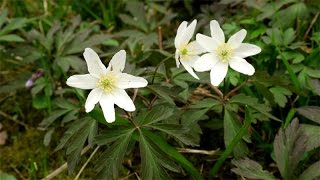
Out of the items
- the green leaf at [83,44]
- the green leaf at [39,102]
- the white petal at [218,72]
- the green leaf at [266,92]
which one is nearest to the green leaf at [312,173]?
the green leaf at [266,92]

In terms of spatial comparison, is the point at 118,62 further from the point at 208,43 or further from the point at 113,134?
the point at 208,43

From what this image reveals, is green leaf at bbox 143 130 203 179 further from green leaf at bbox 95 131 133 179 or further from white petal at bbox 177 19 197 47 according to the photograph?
white petal at bbox 177 19 197 47

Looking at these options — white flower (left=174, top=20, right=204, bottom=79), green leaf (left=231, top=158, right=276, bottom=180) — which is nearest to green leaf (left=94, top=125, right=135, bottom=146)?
white flower (left=174, top=20, right=204, bottom=79)

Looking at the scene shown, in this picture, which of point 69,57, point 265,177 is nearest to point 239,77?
point 265,177

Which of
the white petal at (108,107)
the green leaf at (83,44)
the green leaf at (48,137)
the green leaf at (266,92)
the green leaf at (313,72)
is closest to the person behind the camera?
the white petal at (108,107)

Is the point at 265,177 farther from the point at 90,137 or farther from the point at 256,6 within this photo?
the point at 256,6

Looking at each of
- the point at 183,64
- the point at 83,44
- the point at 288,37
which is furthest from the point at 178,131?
the point at 83,44

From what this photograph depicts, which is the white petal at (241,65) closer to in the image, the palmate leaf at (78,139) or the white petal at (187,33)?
the white petal at (187,33)
